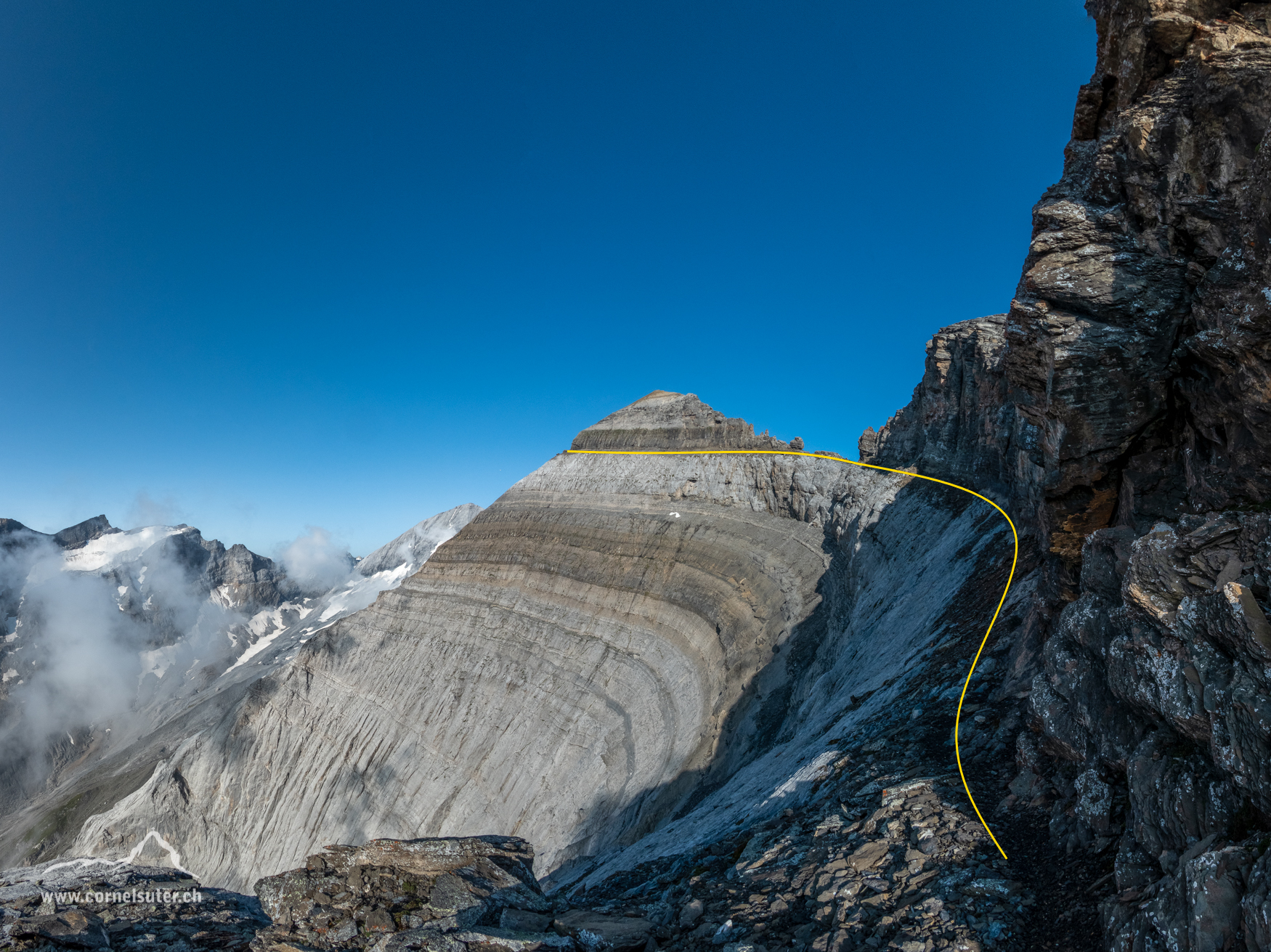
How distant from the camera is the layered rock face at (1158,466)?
532 cm

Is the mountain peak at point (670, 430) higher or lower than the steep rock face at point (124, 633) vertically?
higher

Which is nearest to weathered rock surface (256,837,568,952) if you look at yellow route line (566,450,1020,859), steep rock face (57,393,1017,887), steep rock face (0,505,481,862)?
steep rock face (57,393,1017,887)

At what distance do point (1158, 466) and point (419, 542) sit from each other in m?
191

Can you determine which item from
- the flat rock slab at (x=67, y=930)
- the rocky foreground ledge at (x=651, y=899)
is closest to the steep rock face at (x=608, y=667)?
the rocky foreground ledge at (x=651, y=899)

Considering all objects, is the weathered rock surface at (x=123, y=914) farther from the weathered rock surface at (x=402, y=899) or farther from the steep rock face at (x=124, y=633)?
the steep rock face at (x=124, y=633)

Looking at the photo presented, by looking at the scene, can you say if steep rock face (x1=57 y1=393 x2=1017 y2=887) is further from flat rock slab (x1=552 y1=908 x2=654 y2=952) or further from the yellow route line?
flat rock slab (x1=552 y1=908 x2=654 y2=952)

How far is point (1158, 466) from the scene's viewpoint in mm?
8742

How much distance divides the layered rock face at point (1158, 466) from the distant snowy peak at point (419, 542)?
17576 cm

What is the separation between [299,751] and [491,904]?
144ft

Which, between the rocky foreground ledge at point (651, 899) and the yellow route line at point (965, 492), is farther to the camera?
the yellow route line at point (965, 492)

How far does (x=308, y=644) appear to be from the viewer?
50438 millimetres

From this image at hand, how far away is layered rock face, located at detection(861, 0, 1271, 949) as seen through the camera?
210 inches

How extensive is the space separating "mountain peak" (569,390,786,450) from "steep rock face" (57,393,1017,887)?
10.2 inches

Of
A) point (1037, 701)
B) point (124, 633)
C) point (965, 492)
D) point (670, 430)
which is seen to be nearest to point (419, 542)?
point (124, 633)
